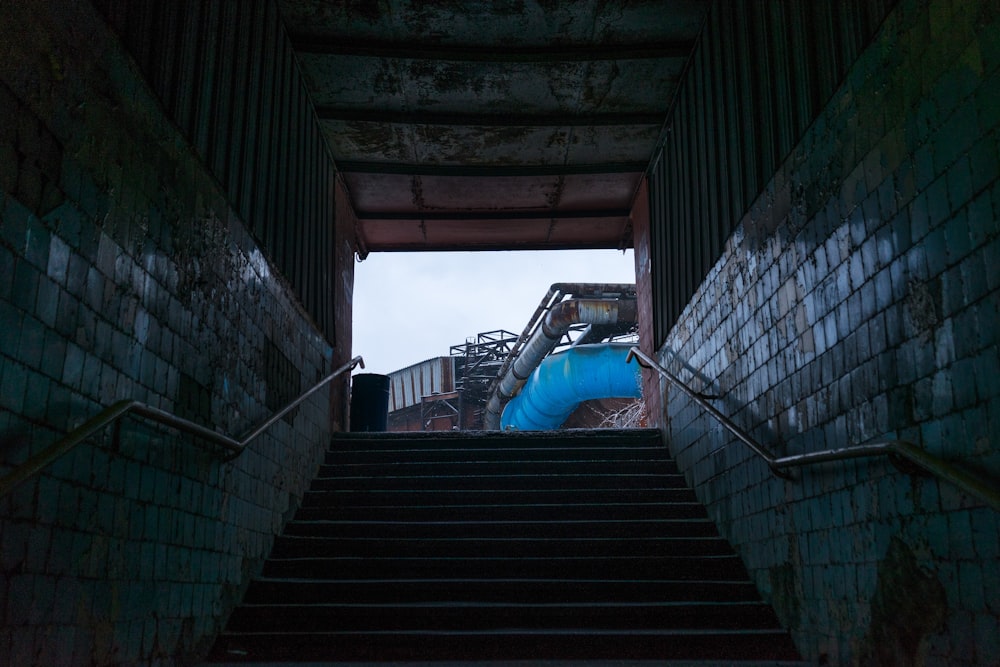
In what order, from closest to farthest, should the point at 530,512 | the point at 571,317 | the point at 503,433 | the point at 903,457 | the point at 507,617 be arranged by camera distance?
1. the point at 903,457
2. the point at 507,617
3. the point at 530,512
4. the point at 503,433
5. the point at 571,317

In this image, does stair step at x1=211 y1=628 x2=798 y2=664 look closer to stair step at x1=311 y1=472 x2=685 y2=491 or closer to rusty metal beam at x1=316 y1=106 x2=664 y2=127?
stair step at x1=311 y1=472 x2=685 y2=491

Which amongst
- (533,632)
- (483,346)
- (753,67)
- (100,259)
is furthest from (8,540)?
(483,346)

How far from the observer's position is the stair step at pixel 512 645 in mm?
4605

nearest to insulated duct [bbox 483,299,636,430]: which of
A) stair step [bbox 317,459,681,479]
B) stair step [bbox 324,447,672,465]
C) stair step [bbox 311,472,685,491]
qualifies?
stair step [bbox 324,447,672,465]

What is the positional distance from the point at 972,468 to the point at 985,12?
1514mm

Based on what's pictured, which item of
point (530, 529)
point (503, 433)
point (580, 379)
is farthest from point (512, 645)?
point (580, 379)

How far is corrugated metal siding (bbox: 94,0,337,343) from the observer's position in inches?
164

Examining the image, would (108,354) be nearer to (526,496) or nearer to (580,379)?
(526,496)

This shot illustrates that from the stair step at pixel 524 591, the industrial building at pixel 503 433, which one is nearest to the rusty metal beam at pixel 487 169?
the industrial building at pixel 503 433

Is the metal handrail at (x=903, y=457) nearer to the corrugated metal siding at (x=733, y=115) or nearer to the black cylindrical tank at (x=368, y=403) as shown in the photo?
the corrugated metal siding at (x=733, y=115)

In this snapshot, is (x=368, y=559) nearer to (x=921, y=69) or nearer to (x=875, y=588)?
(x=875, y=588)

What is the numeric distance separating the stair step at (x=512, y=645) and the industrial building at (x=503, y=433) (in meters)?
0.02

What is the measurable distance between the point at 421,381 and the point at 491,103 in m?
15.1

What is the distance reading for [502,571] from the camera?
5.55 m
